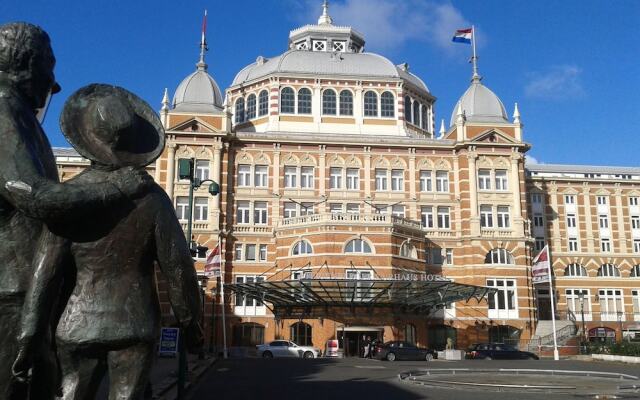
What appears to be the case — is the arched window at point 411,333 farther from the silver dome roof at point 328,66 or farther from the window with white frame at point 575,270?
the silver dome roof at point 328,66

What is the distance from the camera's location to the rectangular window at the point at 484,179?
1781 inches

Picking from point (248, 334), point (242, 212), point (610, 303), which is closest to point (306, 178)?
point (242, 212)

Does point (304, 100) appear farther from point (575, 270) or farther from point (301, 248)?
point (575, 270)

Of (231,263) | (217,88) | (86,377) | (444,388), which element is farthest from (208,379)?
(217,88)

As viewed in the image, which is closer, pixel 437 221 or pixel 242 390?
pixel 242 390

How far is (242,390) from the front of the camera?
17.5m

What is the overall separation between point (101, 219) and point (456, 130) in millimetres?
45255

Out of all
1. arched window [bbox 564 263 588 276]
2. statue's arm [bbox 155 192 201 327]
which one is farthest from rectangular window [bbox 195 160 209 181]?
statue's arm [bbox 155 192 201 327]

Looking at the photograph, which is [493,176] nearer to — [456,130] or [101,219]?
[456,130]

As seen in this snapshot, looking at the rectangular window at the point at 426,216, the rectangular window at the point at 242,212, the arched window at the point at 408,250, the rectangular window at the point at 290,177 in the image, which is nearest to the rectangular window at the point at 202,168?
the rectangular window at the point at 242,212

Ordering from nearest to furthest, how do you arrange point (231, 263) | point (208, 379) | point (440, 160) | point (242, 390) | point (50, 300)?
point (50, 300) → point (242, 390) → point (208, 379) → point (231, 263) → point (440, 160)

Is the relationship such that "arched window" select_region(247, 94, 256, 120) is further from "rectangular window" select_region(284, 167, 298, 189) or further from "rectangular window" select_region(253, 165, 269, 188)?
"rectangular window" select_region(284, 167, 298, 189)

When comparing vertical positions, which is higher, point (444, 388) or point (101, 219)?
point (101, 219)

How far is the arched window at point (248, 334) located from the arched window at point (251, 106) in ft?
52.1
